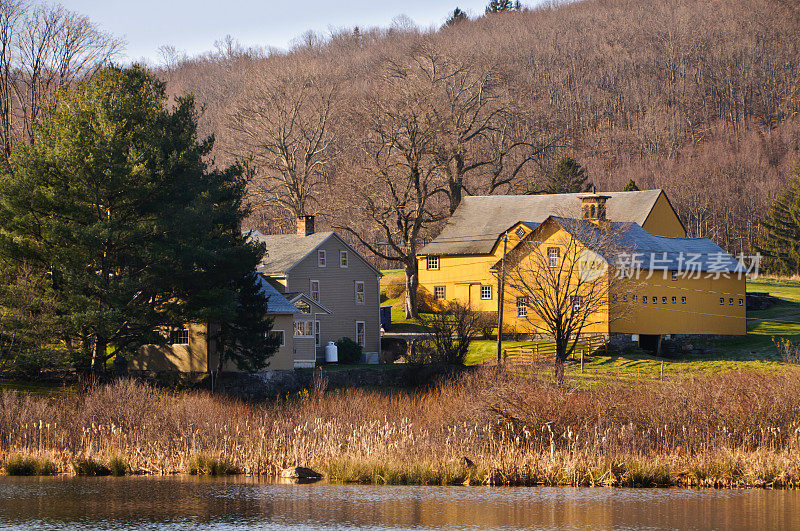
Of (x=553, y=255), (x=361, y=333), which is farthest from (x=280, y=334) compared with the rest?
(x=553, y=255)

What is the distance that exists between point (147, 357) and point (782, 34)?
119820 mm

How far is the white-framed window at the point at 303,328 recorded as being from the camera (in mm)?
49566

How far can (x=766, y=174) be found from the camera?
4311 inches

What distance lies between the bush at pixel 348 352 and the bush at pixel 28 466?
2758 cm

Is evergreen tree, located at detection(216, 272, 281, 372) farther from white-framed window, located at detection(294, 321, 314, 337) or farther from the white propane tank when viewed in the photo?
the white propane tank

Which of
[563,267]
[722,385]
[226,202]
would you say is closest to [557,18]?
[563,267]

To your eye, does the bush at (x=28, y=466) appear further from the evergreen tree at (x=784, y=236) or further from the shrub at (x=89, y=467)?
the evergreen tree at (x=784, y=236)

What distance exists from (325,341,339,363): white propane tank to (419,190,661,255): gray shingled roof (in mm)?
15062

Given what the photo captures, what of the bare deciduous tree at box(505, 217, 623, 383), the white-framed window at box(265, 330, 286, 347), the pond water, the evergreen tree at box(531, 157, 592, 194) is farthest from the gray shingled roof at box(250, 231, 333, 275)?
the evergreen tree at box(531, 157, 592, 194)

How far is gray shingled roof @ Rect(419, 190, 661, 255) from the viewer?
64.4 metres

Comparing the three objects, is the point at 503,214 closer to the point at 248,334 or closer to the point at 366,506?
the point at 248,334

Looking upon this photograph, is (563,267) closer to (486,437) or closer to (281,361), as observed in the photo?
(281,361)

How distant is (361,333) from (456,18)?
4106 inches

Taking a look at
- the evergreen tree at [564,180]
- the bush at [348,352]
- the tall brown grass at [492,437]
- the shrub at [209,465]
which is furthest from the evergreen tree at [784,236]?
the shrub at [209,465]
